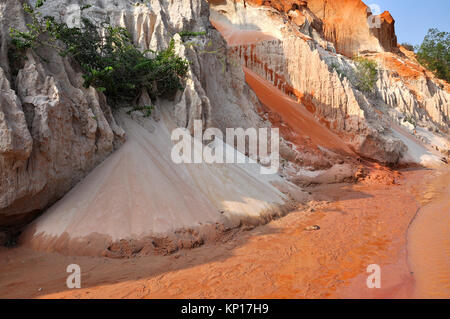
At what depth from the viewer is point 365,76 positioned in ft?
57.3

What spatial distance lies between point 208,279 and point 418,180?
9.41 meters

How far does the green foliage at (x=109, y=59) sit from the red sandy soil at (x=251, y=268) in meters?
3.25

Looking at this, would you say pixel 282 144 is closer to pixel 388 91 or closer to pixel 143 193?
pixel 143 193

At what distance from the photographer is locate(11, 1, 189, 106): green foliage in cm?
512

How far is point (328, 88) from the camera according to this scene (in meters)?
12.8

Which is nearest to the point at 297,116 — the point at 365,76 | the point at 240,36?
the point at 365,76

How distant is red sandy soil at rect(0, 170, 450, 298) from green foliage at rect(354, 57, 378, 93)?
44.3 feet

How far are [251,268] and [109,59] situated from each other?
4.99 m

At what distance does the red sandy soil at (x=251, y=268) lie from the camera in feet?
10.5

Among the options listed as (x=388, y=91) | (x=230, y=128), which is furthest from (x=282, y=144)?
(x=388, y=91)
